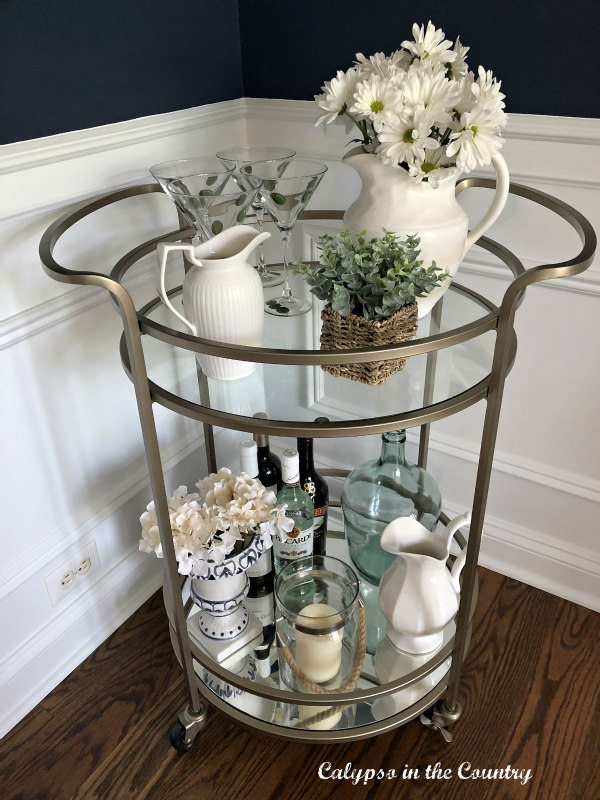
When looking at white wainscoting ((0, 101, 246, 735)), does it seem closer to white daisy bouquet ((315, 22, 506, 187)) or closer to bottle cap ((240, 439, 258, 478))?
bottle cap ((240, 439, 258, 478))

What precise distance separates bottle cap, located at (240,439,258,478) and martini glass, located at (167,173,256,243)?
359 millimetres

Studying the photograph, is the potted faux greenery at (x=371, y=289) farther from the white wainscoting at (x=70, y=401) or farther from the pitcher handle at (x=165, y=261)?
the white wainscoting at (x=70, y=401)

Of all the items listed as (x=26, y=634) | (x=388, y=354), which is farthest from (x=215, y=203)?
(x=26, y=634)

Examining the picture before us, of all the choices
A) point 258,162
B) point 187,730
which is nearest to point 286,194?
point 258,162

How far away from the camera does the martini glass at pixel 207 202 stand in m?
1.00

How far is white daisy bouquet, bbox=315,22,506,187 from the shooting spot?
0.83 metres

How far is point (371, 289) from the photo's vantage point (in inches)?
32.8

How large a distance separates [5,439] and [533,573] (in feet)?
3.84

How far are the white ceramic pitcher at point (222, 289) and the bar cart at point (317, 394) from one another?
0.14 ft

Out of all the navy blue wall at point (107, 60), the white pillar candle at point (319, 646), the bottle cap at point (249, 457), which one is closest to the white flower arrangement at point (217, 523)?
the bottle cap at point (249, 457)

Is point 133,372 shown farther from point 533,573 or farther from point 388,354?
point 533,573

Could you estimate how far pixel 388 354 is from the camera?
761 millimetres

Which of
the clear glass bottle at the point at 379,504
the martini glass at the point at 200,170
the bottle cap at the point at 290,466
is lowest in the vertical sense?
the clear glass bottle at the point at 379,504

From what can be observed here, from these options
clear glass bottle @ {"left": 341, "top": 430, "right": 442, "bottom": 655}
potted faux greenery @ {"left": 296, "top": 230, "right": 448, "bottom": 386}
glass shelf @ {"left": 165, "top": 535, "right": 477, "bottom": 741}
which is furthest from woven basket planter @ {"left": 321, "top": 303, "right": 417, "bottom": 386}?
glass shelf @ {"left": 165, "top": 535, "right": 477, "bottom": 741}
